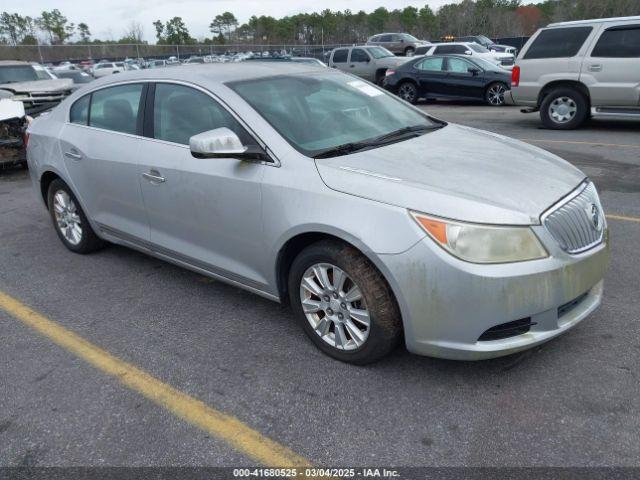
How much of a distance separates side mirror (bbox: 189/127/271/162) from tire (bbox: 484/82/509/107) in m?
13.2

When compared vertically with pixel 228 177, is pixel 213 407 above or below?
below

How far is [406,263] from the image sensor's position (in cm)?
269

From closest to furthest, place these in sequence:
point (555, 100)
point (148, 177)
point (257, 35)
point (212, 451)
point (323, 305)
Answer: point (212, 451), point (323, 305), point (148, 177), point (555, 100), point (257, 35)

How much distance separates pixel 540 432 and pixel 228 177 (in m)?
2.19

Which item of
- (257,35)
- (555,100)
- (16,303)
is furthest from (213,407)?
(257,35)

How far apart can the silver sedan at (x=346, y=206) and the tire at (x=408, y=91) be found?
41.6 ft

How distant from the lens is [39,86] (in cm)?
1107

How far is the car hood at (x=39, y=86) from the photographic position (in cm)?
1077

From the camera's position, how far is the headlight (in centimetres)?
261

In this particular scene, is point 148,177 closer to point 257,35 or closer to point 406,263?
point 406,263

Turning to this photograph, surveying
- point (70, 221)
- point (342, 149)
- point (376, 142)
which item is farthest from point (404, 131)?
point (70, 221)

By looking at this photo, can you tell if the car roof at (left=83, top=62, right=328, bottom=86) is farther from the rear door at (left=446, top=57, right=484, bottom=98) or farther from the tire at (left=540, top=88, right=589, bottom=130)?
the rear door at (left=446, top=57, right=484, bottom=98)

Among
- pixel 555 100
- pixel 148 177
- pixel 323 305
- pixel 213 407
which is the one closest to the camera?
pixel 213 407

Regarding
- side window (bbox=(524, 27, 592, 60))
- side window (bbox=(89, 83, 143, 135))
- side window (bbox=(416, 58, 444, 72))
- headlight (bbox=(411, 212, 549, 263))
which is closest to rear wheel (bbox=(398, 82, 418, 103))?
side window (bbox=(416, 58, 444, 72))
